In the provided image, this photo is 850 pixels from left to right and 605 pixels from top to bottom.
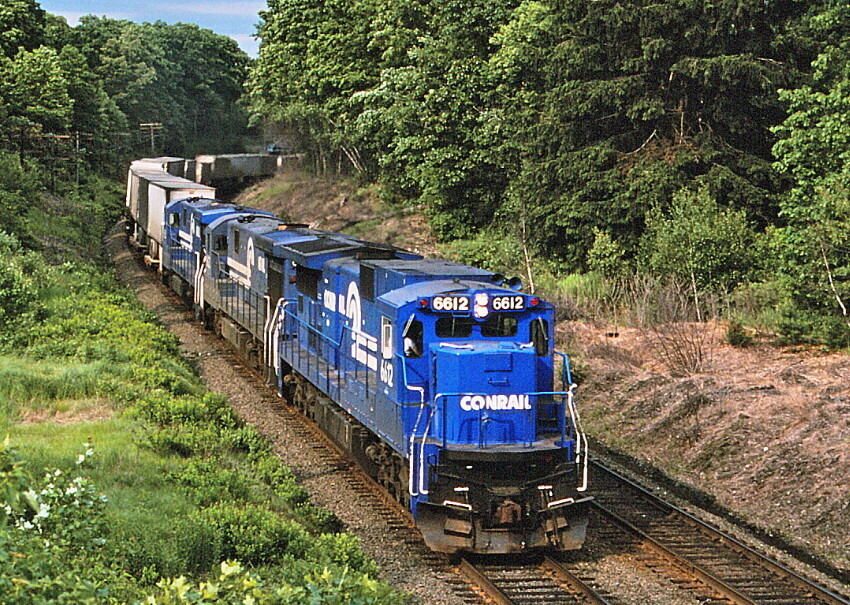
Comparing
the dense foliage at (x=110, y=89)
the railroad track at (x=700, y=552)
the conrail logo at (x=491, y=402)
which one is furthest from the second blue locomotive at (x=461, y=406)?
the dense foliage at (x=110, y=89)

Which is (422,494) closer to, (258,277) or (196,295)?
(258,277)

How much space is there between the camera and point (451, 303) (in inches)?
474

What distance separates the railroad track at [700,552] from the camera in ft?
36.1

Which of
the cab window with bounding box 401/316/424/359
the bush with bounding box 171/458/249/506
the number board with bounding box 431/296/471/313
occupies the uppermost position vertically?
the number board with bounding box 431/296/471/313

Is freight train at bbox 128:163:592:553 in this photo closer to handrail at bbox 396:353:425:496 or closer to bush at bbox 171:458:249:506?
handrail at bbox 396:353:425:496

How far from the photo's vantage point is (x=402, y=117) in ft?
119

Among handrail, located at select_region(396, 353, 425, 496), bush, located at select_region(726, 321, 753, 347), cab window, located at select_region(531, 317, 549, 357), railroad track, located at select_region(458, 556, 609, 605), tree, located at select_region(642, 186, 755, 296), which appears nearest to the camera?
railroad track, located at select_region(458, 556, 609, 605)

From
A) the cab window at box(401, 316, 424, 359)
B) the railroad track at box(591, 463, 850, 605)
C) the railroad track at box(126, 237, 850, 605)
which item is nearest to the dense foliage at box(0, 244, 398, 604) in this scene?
the railroad track at box(126, 237, 850, 605)

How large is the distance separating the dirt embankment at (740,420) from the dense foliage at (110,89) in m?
38.0

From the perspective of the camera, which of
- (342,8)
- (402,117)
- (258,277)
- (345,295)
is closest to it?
(345,295)

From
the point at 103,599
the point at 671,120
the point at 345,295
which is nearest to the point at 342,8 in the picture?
the point at 671,120

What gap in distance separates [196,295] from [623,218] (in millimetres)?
12954

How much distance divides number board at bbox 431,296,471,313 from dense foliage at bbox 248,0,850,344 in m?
11.5

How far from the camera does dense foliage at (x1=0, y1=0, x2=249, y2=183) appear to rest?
57.1 m
